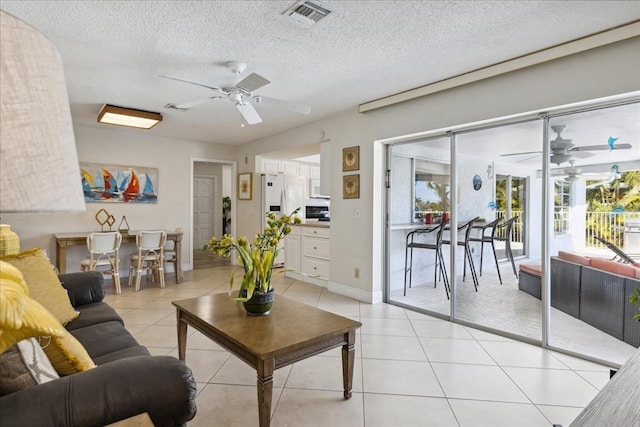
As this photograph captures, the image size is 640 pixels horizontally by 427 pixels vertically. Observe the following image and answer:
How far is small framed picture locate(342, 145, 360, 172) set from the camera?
4.32m

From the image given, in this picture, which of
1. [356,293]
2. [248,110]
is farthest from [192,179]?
[356,293]

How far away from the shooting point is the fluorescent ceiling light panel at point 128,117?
420cm

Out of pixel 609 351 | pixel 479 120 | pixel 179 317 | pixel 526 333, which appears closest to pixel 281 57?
pixel 479 120

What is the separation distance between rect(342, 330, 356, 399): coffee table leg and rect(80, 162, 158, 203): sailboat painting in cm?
490

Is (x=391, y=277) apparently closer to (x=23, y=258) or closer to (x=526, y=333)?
(x=526, y=333)

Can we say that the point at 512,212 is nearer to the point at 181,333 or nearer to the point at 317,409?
the point at 317,409

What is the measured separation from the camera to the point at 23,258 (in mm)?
1953

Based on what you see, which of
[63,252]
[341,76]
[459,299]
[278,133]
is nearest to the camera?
[341,76]

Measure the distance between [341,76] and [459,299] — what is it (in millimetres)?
2535

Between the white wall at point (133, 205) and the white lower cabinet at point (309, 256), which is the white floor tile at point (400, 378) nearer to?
the white lower cabinet at point (309, 256)

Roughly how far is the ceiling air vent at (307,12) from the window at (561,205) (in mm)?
2320

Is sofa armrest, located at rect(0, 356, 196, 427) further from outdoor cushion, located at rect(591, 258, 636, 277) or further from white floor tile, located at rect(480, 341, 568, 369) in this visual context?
outdoor cushion, located at rect(591, 258, 636, 277)

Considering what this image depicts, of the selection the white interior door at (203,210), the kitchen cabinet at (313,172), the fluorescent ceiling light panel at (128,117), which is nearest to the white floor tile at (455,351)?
the fluorescent ceiling light panel at (128,117)

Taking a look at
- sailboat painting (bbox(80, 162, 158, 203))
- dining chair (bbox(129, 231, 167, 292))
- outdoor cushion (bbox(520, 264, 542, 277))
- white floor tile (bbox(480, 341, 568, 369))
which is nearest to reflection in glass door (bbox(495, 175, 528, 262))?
outdoor cushion (bbox(520, 264, 542, 277))
